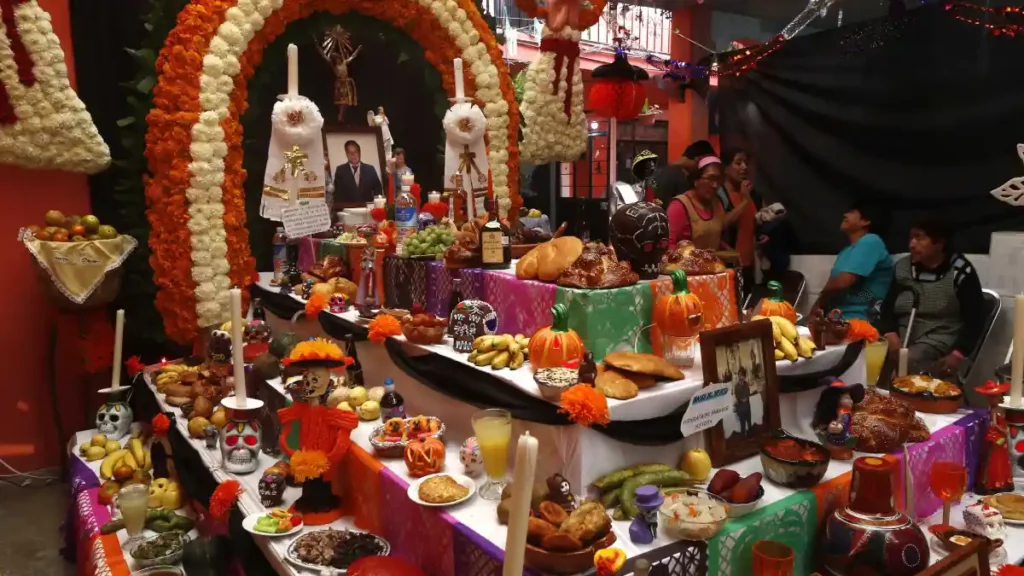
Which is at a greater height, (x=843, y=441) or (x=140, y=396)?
(x=843, y=441)

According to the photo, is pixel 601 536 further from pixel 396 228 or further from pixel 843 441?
pixel 396 228

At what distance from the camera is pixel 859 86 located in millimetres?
5227

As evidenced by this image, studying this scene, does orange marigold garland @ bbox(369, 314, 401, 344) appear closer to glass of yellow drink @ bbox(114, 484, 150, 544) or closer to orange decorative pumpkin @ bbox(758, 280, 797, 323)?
glass of yellow drink @ bbox(114, 484, 150, 544)

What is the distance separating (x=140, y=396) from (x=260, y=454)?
1541 millimetres

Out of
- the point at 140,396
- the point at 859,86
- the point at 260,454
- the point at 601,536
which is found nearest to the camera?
the point at 601,536

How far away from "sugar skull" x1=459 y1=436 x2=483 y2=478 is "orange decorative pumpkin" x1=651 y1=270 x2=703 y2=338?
0.73m

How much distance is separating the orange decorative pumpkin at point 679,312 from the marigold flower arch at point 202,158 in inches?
118

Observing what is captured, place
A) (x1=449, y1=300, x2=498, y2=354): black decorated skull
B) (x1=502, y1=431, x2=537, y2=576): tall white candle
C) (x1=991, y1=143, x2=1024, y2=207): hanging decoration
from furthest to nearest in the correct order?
1. (x1=991, y1=143, x2=1024, y2=207): hanging decoration
2. (x1=449, y1=300, x2=498, y2=354): black decorated skull
3. (x1=502, y1=431, x2=537, y2=576): tall white candle

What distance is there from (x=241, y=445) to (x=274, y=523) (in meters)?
0.54

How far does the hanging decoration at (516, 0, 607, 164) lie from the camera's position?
6070 millimetres

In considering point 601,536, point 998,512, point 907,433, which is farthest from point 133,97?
point 998,512

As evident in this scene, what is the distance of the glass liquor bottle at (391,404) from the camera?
267 cm

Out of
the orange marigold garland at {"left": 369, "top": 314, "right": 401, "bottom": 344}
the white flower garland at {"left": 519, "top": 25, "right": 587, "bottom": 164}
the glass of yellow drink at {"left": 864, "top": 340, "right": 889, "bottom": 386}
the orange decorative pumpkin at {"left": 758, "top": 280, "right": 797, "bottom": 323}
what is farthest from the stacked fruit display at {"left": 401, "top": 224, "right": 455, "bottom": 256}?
the white flower garland at {"left": 519, "top": 25, "right": 587, "bottom": 164}

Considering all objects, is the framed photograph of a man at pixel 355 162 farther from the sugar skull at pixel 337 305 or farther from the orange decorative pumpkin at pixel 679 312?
the orange decorative pumpkin at pixel 679 312
